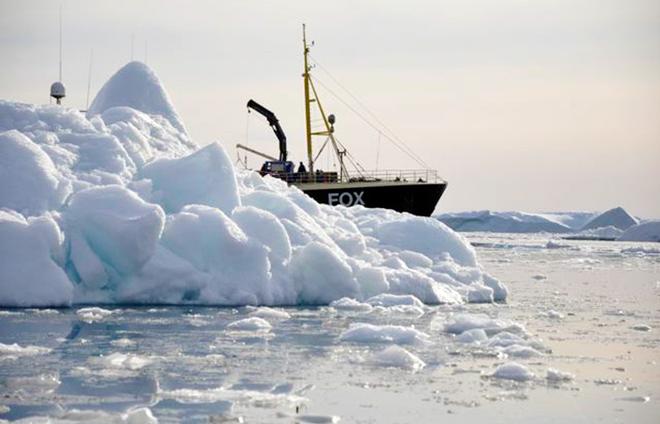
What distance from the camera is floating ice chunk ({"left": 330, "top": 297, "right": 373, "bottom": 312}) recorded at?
600 inches

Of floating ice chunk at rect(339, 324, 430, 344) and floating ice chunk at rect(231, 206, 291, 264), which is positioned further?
floating ice chunk at rect(231, 206, 291, 264)

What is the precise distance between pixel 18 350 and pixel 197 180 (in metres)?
6.99

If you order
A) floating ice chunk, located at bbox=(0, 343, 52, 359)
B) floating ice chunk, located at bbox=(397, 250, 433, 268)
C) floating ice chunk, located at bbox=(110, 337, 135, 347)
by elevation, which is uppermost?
floating ice chunk, located at bbox=(397, 250, 433, 268)

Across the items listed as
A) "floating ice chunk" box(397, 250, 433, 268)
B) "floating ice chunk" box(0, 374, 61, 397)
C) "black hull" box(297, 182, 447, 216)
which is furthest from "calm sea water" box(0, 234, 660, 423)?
"black hull" box(297, 182, 447, 216)

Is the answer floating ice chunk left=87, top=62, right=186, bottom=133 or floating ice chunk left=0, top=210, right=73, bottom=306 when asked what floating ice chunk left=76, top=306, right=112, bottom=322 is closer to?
floating ice chunk left=0, top=210, right=73, bottom=306

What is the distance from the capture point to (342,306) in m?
15.4

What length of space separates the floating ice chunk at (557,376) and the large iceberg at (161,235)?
6.46 metres

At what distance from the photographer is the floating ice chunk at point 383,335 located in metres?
11.7

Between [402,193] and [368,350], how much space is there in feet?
86.6

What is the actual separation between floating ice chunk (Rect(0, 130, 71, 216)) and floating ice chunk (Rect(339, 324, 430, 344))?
5391 mm

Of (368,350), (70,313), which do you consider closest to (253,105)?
(70,313)

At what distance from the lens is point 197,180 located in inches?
666

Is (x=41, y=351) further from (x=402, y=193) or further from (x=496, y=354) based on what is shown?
(x=402, y=193)

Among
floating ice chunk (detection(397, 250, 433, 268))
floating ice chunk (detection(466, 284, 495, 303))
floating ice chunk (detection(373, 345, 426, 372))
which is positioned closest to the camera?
floating ice chunk (detection(373, 345, 426, 372))
